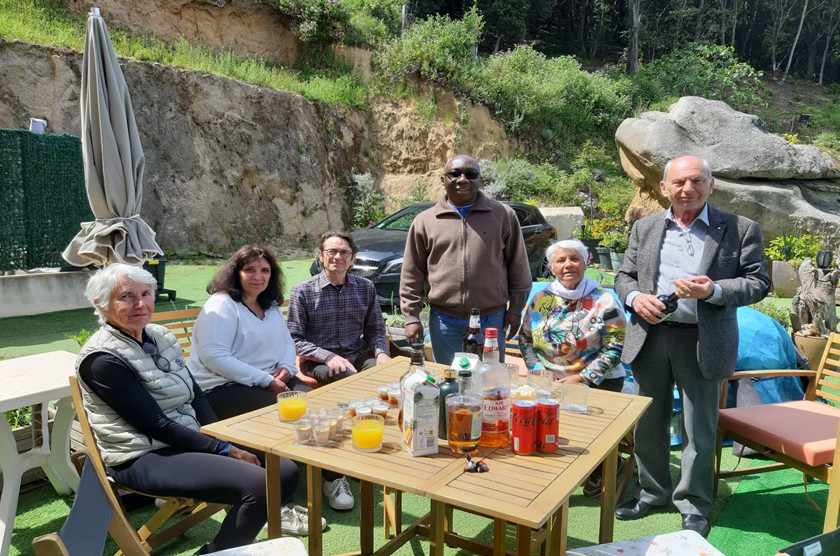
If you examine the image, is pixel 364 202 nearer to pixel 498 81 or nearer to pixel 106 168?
pixel 498 81

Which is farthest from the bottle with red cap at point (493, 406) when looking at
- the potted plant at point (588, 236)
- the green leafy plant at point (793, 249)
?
the potted plant at point (588, 236)

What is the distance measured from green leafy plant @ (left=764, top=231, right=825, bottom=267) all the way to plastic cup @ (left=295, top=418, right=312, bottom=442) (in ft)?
32.6

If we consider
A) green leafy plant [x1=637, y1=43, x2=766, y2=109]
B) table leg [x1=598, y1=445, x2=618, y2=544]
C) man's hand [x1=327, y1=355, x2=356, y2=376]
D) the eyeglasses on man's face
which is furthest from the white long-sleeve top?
green leafy plant [x1=637, y1=43, x2=766, y2=109]

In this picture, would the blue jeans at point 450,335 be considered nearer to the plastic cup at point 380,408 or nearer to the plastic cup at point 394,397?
the plastic cup at point 394,397

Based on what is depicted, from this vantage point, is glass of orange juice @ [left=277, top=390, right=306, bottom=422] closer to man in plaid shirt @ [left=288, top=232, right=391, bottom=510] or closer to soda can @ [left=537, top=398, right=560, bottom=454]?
soda can @ [left=537, top=398, right=560, bottom=454]

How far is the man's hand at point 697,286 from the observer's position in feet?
8.76

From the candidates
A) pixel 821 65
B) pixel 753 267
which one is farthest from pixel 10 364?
pixel 821 65

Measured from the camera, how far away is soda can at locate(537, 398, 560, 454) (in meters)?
1.99

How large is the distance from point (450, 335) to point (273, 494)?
166 cm

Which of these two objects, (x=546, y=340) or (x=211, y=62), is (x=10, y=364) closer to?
(x=546, y=340)

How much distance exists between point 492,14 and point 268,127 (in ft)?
50.1

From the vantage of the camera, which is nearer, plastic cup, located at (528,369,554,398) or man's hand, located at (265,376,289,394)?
plastic cup, located at (528,369,554,398)

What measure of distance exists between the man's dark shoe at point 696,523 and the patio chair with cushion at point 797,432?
465 millimetres

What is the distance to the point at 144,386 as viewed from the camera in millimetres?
2449
